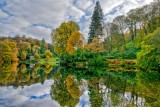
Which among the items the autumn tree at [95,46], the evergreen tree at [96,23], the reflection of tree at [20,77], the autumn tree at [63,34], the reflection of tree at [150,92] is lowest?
the reflection of tree at [150,92]

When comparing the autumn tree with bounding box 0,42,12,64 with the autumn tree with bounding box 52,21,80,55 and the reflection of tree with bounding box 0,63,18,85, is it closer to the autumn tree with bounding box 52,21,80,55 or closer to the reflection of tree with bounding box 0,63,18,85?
the autumn tree with bounding box 52,21,80,55

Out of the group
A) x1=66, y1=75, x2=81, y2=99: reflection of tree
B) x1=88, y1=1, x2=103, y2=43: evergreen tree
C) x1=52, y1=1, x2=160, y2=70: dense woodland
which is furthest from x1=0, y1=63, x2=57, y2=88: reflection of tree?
x1=88, y1=1, x2=103, y2=43: evergreen tree

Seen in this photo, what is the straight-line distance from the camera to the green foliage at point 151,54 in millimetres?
29500

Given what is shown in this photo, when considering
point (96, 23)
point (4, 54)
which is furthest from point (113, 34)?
point (4, 54)

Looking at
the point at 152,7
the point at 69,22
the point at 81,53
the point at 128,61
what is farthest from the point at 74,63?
the point at 152,7

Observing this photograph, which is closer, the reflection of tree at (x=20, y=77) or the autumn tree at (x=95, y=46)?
the reflection of tree at (x=20, y=77)

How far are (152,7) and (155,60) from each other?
20.3 meters


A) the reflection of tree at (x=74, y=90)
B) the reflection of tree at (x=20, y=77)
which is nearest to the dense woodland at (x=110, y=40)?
the reflection of tree at (x=20, y=77)

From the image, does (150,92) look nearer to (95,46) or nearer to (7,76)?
(7,76)

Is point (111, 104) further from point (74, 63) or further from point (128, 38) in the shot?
point (128, 38)

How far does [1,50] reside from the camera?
58406 millimetres

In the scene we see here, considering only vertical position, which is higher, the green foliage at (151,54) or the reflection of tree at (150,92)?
the green foliage at (151,54)

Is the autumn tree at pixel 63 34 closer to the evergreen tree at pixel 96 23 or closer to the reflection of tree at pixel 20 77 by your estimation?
the evergreen tree at pixel 96 23

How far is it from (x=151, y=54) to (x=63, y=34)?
25.0 meters
